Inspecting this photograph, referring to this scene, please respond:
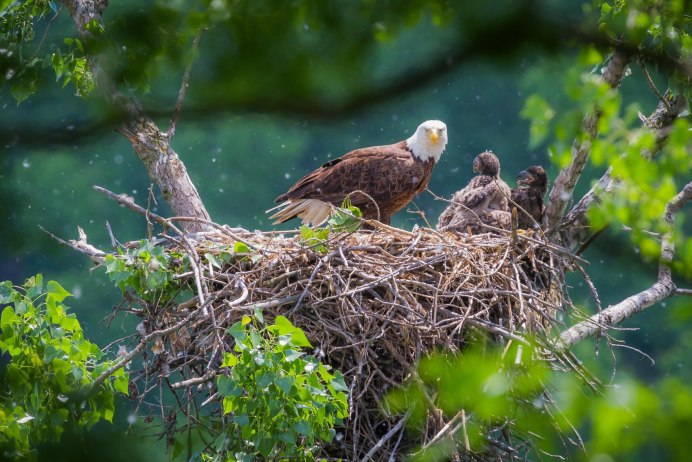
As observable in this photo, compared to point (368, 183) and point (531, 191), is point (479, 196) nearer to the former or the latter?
point (531, 191)

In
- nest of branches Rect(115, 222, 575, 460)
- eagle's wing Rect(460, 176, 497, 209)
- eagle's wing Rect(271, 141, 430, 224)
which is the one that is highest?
nest of branches Rect(115, 222, 575, 460)

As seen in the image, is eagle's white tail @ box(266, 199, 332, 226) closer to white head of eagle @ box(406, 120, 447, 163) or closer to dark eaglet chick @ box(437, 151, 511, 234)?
white head of eagle @ box(406, 120, 447, 163)

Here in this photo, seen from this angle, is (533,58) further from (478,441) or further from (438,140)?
(438,140)

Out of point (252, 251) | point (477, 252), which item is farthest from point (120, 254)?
point (477, 252)

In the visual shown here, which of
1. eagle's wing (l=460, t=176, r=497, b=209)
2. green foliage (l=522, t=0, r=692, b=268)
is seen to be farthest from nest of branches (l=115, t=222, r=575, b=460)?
green foliage (l=522, t=0, r=692, b=268)

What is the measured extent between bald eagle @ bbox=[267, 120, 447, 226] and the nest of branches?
131cm

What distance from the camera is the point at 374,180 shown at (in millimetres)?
4891

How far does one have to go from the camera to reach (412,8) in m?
1.05

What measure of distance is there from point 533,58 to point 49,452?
0.66m

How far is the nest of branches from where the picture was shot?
125 inches

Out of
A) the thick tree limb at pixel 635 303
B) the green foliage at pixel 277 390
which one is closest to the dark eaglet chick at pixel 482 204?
the thick tree limb at pixel 635 303

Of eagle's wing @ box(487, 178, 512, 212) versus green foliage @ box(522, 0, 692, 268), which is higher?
green foliage @ box(522, 0, 692, 268)

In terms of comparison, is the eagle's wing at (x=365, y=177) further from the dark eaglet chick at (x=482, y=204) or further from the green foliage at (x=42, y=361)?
the green foliage at (x=42, y=361)

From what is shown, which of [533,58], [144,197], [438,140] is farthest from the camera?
[144,197]
